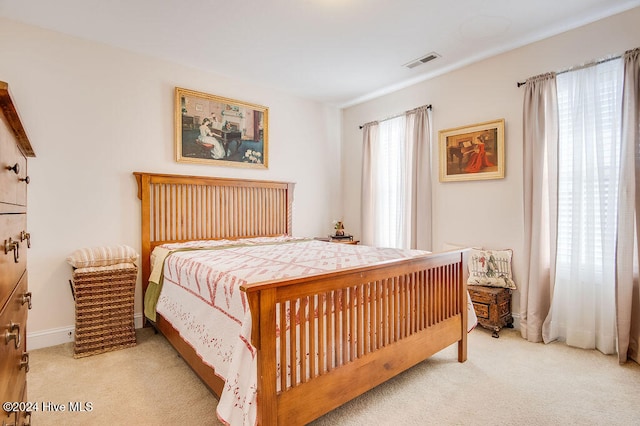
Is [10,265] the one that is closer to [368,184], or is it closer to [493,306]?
[493,306]

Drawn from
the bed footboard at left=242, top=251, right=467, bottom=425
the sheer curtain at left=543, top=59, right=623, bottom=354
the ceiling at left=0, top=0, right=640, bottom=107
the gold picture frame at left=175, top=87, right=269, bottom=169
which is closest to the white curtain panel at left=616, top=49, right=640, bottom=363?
the sheer curtain at left=543, top=59, right=623, bottom=354

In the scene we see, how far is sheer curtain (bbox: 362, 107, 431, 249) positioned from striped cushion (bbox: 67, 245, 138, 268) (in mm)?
2913

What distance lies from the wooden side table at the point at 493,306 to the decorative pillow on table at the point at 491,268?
2.5 inches

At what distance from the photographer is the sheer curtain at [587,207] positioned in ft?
8.39

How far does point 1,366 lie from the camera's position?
80cm

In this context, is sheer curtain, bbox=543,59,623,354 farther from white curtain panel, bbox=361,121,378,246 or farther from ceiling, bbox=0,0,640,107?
white curtain panel, bbox=361,121,378,246

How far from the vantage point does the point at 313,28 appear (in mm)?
2816

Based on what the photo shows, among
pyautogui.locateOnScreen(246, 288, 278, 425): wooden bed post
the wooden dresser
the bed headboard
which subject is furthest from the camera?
the bed headboard

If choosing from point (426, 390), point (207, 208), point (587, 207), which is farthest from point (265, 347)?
point (587, 207)

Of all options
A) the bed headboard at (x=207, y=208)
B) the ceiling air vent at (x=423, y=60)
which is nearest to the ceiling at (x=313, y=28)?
the ceiling air vent at (x=423, y=60)

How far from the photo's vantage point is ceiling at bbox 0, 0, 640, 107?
8.15ft

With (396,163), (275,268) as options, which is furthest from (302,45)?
(275,268)

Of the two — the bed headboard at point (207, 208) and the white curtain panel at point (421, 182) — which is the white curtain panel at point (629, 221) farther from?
the bed headboard at point (207, 208)

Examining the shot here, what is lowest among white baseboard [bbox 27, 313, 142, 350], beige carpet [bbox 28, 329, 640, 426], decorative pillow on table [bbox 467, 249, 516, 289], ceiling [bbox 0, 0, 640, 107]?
beige carpet [bbox 28, 329, 640, 426]
